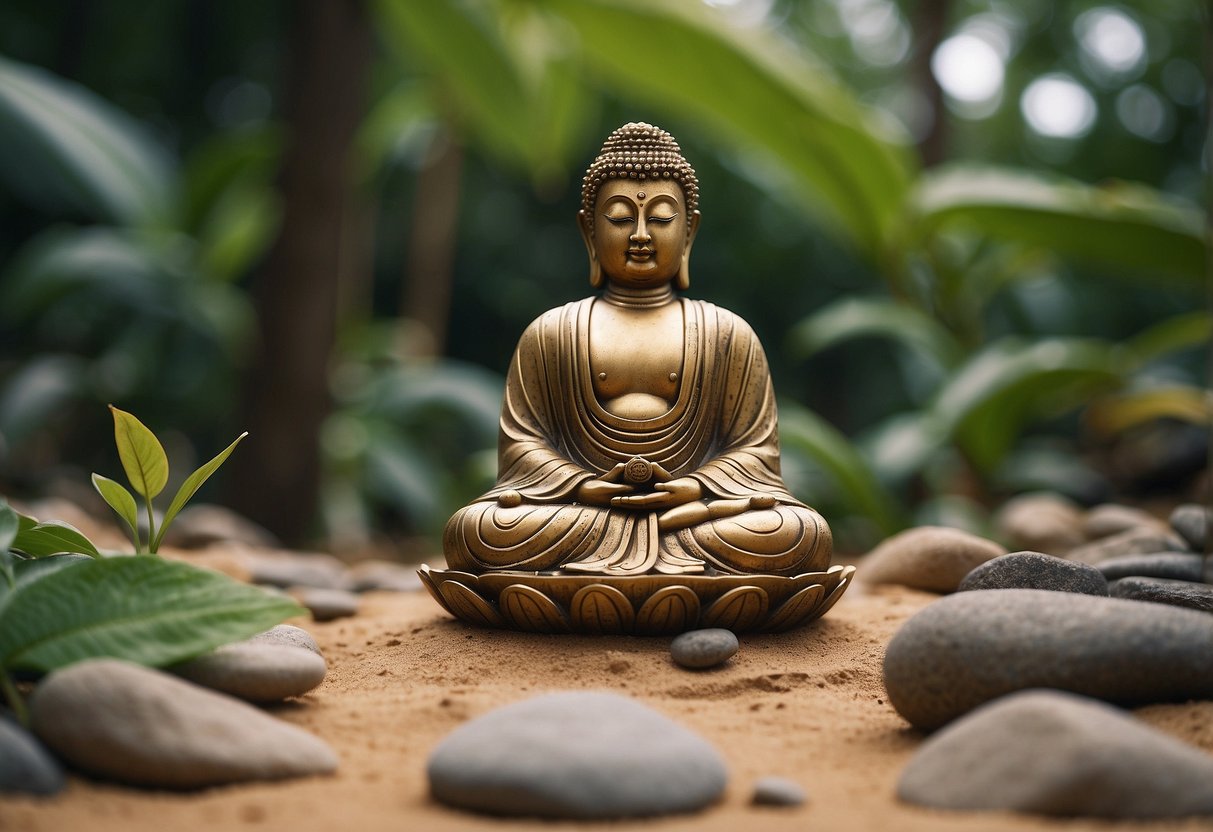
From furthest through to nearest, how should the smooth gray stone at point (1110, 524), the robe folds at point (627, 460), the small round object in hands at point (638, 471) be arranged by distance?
the smooth gray stone at point (1110, 524) → the small round object in hands at point (638, 471) → the robe folds at point (627, 460)

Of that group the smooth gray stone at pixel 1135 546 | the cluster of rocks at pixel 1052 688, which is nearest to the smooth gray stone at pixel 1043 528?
the smooth gray stone at pixel 1135 546

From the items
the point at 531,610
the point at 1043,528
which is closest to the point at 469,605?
the point at 531,610

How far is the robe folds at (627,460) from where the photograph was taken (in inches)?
124

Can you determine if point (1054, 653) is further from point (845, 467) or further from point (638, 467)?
point (845, 467)

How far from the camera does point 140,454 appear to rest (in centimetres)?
279

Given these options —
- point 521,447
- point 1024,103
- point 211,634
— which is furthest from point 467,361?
point 211,634

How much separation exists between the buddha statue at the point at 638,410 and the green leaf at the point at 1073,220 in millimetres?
2443

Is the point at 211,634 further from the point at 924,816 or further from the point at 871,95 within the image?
the point at 871,95

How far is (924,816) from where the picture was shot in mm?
1983

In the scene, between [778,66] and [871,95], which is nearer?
[778,66]

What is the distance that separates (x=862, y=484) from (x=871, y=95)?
377 inches

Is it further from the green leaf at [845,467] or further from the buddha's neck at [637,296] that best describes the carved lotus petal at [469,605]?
the green leaf at [845,467]

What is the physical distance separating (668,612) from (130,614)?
4.44 ft

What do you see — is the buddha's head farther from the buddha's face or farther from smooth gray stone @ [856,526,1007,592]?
smooth gray stone @ [856,526,1007,592]
